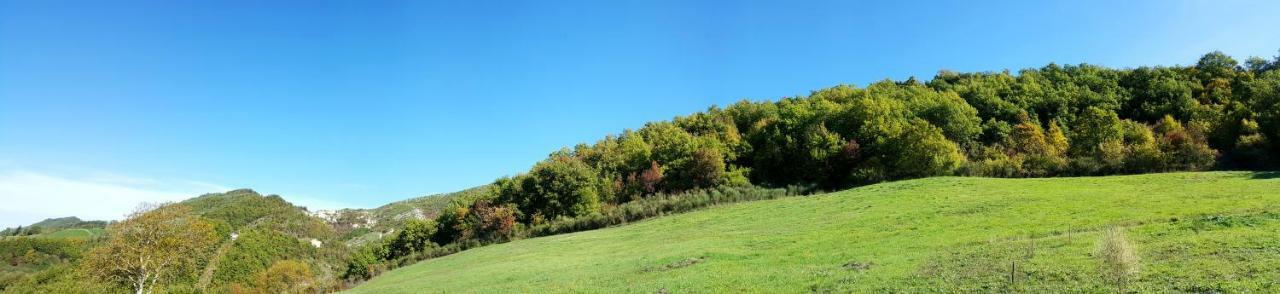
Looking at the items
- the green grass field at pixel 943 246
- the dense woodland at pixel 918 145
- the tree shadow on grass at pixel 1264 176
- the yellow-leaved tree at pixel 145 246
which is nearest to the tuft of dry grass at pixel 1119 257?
the green grass field at pixel 943 246

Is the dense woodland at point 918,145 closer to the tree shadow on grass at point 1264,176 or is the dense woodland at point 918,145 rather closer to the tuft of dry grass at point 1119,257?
the tree shadow on grass at point 1264,176

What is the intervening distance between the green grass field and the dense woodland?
14.1 m

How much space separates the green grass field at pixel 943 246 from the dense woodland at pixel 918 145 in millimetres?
14098

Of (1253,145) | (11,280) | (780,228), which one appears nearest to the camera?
(780,228)

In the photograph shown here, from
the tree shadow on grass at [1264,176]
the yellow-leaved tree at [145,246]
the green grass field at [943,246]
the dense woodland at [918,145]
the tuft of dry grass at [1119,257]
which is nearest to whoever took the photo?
the tuft of dry grass at [1119,257]

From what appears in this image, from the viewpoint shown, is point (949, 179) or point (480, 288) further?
point (949, 179)

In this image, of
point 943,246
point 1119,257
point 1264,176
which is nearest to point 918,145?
point 1264,176

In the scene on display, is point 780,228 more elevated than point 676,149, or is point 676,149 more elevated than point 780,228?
point 676,149

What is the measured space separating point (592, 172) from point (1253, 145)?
6588 centimetres

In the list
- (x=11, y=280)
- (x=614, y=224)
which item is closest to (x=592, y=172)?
(x=614, y=224)

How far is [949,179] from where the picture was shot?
4812 centimetres

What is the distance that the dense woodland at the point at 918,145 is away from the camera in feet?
182

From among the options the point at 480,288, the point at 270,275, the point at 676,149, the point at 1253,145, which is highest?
the point at 676,149

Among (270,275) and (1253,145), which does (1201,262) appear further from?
(270,275)
